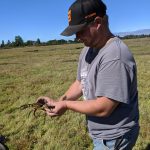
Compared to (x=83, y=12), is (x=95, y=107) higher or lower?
lower

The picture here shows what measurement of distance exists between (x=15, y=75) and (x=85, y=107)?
12179 millimetres

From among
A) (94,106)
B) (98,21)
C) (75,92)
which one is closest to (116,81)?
(94,106)

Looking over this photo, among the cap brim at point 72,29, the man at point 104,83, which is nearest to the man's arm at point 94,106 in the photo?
the man at point 104,83

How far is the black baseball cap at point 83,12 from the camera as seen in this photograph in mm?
2553

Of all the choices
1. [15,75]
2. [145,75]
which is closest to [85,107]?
[145,75]

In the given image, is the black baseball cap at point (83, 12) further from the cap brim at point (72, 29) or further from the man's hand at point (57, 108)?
the man's hand at point (57, 108)

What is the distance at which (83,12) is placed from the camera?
2562 mm

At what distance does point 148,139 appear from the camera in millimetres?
5586

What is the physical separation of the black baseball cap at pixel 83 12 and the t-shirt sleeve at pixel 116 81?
1.06 feet

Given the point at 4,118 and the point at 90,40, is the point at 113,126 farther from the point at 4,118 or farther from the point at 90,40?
the point at 4,118

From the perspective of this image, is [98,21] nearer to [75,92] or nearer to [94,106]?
[94,106]

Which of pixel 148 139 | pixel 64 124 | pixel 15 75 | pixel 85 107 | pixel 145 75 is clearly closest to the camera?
pixel 85 107

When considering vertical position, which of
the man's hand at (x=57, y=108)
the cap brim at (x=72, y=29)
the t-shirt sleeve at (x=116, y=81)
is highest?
the cap brim at (x=72, y=29)

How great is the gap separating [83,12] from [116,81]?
0.52 metres
